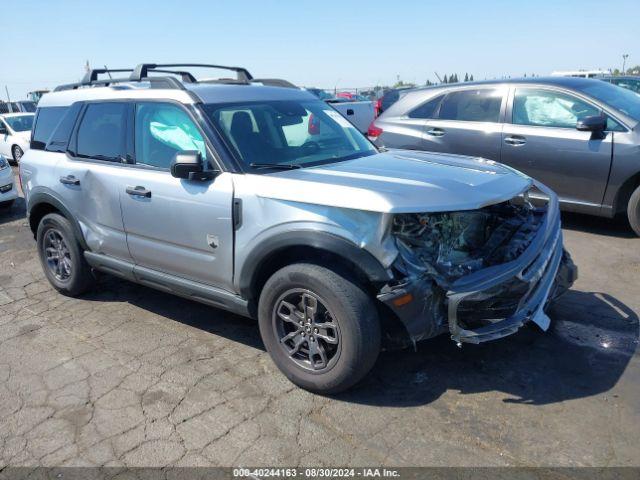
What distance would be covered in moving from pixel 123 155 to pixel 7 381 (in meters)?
1.83

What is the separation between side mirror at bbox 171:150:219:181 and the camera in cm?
345

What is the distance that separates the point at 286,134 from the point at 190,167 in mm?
840

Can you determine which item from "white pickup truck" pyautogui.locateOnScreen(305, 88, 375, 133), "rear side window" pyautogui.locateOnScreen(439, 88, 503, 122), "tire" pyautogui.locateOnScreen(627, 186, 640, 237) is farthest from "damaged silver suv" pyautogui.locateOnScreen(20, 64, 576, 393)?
"white pickup truck" pyautogui.locateOnScreen(305, 88, 375, 133)

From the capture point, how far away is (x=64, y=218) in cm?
483

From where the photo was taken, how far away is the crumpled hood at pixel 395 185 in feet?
9.66

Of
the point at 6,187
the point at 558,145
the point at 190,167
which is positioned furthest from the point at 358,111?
the point at 190,167

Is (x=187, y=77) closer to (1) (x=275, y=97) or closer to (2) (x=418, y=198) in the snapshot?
(1) (x=275, y=97)

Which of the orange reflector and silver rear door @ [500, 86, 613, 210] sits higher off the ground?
silver rear door @ [500, 86, 613, 210]

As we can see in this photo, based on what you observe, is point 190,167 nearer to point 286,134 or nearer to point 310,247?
point 286,134

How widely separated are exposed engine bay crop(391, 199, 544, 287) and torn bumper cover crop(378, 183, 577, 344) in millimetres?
69

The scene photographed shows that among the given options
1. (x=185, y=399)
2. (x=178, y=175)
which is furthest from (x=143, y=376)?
(x=178, y=175)

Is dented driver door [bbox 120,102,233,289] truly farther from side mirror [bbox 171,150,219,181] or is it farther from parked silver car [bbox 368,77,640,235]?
parked silver car [bbox 368,77,640,235]

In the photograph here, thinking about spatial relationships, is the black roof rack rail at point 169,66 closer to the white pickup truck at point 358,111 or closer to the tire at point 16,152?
the white pickup truck at point 358,111

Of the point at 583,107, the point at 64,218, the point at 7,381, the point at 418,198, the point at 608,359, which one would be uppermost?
the point at 583,107
